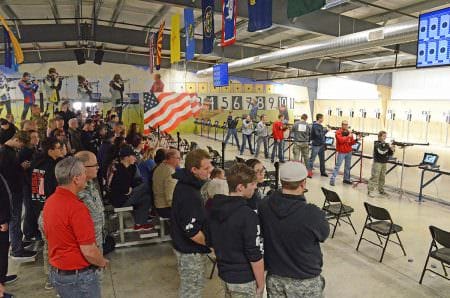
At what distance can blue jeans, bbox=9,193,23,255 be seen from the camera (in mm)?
4246

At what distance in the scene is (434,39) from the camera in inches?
197

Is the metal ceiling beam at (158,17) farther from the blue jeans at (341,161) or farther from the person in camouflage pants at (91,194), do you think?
the person in camouflage pants at (91,194)

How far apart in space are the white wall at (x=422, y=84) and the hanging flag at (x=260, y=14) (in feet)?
42.0

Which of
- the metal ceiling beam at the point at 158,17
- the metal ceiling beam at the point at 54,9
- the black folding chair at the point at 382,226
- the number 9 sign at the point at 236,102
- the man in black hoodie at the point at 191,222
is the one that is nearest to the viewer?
the man in black hoodie at the point at 191,222

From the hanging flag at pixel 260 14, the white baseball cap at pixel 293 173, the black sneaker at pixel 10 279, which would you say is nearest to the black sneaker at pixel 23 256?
the black sneaker at pixel 10 279

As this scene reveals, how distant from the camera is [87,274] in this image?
7.09ft

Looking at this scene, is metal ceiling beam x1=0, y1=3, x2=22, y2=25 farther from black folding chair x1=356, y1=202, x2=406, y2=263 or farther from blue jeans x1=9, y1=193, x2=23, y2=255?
black folding chair x1=356, y1=202, x2=406, y2=263

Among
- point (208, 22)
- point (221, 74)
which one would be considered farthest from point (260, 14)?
point (221, 74)

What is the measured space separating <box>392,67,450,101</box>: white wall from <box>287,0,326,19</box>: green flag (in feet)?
42.6

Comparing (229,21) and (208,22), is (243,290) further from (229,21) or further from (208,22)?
(208,22)

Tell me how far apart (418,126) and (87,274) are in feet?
59.0

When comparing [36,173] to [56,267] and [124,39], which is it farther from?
[124,39]

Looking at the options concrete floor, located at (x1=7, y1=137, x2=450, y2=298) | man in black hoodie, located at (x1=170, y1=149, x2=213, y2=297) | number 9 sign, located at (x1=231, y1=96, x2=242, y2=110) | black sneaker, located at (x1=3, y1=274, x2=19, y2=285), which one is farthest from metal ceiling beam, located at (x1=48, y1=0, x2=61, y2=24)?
number 9 sign, located at (x1=231, y1=96, x2=242, y2=110)

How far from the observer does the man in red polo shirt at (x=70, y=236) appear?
2.00 metres
